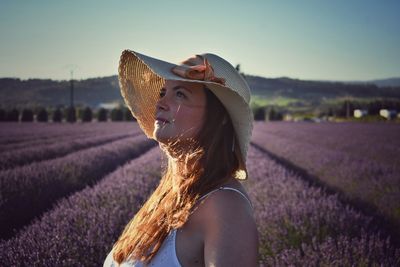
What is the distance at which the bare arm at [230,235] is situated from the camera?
1.01m

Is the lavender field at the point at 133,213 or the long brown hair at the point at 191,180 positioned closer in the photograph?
the long brown hair at the point at 191,180

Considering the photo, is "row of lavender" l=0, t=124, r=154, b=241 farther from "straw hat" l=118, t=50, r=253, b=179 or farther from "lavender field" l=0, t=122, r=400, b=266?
"straw hat" l=118, t=50, r=253, b=179

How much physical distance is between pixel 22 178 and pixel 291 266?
446 centimetres

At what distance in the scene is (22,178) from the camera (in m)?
5.61

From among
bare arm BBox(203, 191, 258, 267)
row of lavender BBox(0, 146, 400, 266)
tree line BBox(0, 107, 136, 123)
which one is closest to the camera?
bare arm BBox(203, 191, 258, 267)

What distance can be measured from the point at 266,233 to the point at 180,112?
2.25 meters

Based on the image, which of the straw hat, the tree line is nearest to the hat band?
the straw hat

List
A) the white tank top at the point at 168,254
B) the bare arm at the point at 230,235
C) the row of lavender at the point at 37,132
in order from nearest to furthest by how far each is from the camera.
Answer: the bare arm at the point at 230,235, the white tank top at the point at 168,254, the row of lavender at the point at 37,132

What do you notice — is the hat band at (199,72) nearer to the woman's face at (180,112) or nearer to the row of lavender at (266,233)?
the woman's face at (180,112)

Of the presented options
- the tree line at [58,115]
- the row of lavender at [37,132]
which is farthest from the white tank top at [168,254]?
the tree line at [58,115]

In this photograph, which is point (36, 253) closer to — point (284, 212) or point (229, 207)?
point (229, 207)

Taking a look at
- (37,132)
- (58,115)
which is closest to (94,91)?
(58,115)

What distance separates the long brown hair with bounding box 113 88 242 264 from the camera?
1213 millimetres

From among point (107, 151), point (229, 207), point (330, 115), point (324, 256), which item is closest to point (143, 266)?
point (229, 207)
